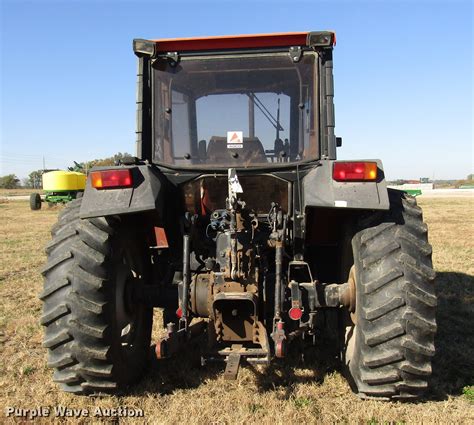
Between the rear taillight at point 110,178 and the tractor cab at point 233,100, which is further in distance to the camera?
the tractor cab at point 233,100

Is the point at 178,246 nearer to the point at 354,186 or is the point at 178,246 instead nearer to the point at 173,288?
the point at 173,288

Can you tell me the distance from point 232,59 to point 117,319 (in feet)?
7.17

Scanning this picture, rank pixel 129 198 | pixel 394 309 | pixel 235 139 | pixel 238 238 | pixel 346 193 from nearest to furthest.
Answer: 1. pixel 394 309
2. pixel 346 193
3. pixel 129 198
4. pixel 238 238
5. pixel 235 139

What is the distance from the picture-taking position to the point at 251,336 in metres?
3.29

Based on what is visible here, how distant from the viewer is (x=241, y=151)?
3.79 meters

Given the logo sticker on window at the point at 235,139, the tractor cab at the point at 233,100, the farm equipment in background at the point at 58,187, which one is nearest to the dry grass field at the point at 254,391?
the tractor cab at the point at 233,100

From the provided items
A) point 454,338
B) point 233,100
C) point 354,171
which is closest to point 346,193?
point 354,171

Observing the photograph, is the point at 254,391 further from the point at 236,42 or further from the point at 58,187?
the point at 58,187

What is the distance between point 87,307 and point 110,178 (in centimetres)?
88

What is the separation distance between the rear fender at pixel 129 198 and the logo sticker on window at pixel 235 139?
73cm

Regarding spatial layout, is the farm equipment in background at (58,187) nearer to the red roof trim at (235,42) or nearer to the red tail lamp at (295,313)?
the red roof trim at (235,42)

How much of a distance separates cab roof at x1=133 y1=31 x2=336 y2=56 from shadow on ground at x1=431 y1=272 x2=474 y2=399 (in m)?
2.68

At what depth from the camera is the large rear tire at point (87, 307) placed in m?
3.14

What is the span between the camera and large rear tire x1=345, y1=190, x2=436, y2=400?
296cm
